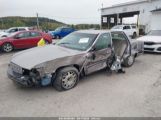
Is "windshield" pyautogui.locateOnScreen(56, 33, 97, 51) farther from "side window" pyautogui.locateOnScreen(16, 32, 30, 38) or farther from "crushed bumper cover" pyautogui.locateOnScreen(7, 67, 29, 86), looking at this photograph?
"side window" pyautogui.locateOnScreen(16, 32, 30, 38)

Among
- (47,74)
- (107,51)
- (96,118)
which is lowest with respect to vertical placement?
(96,118)

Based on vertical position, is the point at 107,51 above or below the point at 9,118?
above

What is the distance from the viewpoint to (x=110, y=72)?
5.61 metres

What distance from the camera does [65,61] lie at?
4.11 meters

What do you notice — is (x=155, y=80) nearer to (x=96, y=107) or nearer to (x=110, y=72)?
(x=110, y=72)

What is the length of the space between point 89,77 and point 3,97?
2.66 metres

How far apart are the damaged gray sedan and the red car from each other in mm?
5572

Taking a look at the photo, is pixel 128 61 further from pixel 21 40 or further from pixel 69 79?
pixel 21 40

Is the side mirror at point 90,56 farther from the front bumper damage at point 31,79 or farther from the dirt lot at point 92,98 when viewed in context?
the front bumper damage at point 31,79

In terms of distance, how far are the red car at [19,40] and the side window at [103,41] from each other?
670cm

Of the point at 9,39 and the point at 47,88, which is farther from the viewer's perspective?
the point at 9,39

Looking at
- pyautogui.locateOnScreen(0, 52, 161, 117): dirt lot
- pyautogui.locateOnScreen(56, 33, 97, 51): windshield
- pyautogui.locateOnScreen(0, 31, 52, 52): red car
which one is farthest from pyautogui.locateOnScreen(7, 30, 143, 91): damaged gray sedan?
pyautogui.locateOnScreen(0, 31, 52, 52): red car

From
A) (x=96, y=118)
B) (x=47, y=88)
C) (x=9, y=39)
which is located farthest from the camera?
(x=9, y=39)

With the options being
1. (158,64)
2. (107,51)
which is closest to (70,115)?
(107,51)
